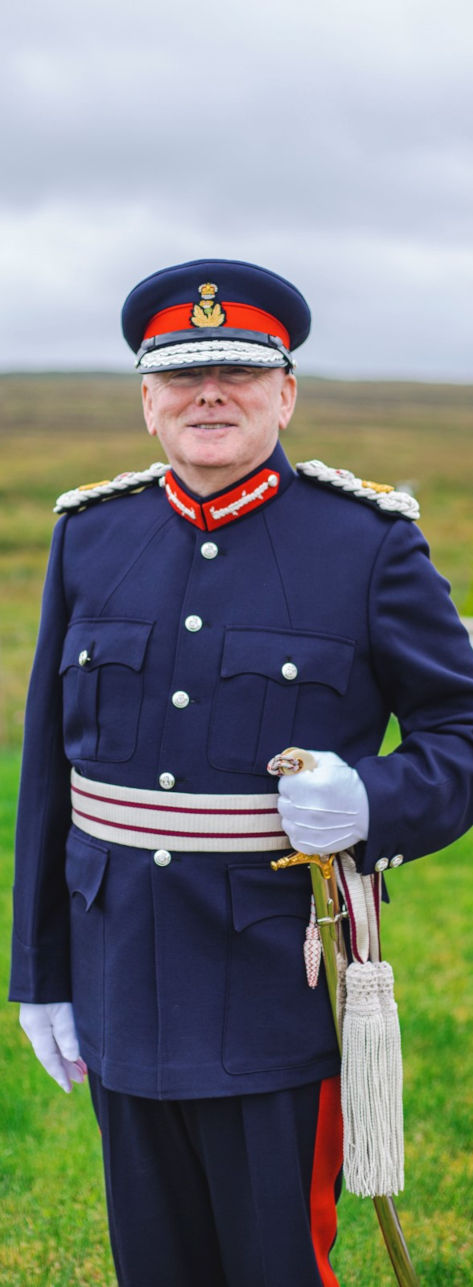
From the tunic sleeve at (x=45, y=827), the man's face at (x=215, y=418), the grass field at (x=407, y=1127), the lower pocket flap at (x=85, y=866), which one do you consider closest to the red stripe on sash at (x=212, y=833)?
the lower pocket flap at (x=85, y=866)

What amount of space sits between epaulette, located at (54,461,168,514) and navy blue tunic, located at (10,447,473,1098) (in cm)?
25

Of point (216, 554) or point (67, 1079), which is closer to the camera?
point (216, 554)

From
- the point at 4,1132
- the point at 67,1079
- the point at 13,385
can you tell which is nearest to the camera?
the point at 67,1079

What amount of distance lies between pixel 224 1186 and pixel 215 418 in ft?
4.30

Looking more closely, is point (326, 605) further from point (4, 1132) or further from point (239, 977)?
point (4, 1132)

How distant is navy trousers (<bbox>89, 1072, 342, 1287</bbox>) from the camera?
2.26 m

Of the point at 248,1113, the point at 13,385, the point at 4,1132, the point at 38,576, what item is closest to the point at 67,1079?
the point at 248,1113

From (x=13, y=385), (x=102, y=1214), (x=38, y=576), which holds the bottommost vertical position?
(x=102, y=1214)

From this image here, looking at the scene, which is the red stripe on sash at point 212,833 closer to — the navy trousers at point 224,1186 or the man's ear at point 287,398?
the navy trousers at point 224,1186

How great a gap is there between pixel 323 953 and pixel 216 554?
0.72 metres

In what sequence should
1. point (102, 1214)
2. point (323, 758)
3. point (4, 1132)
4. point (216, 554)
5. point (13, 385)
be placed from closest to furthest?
point (323, 758), point (216, 554), point (102, 1214), point (4, 1132), point (13, 385)

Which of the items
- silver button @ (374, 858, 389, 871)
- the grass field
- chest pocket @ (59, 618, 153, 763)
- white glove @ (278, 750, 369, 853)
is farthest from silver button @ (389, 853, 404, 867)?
the grass field

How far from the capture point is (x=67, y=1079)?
264 cm

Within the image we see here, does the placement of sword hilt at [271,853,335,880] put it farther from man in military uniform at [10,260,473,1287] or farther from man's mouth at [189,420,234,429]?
man's mouth at [189,420,234,429]
